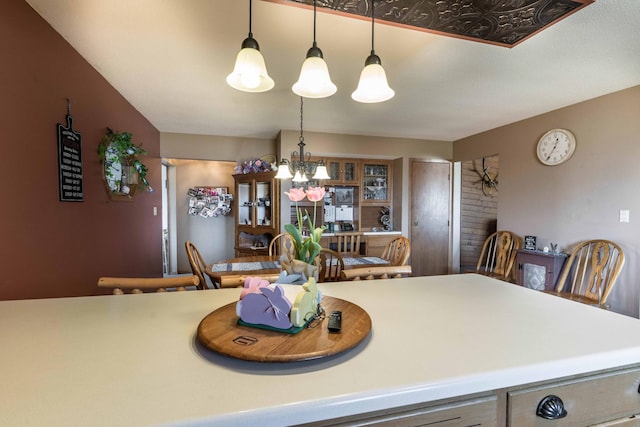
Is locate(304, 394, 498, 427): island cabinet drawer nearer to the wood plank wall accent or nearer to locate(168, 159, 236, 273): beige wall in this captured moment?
the wood plank wall accent

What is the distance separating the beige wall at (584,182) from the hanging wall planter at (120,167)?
4273 mm

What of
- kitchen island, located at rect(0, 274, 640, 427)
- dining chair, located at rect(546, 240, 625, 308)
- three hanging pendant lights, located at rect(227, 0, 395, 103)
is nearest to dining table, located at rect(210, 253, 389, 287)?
kitchen island, located at rect(0, 274, 640, 427)

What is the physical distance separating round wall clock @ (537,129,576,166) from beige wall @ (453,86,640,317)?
0.06 m

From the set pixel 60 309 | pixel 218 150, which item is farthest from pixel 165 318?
pixel 218 150

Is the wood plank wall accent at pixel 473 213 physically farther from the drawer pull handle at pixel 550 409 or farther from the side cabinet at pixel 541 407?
the drawer pull handle at pixel 550 409

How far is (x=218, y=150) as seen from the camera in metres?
4.36

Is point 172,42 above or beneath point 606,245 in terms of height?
above

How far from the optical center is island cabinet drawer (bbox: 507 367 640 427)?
0.71m

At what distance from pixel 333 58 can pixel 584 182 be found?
2.81m

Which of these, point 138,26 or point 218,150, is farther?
point 218,150

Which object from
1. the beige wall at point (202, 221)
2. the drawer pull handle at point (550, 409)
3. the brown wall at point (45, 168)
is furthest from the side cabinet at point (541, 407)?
the beige wall at point (202, 221)

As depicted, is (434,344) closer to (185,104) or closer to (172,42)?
(172,42)

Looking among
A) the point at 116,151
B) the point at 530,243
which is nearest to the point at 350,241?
the point at 530,243

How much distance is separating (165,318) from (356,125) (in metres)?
3.43
